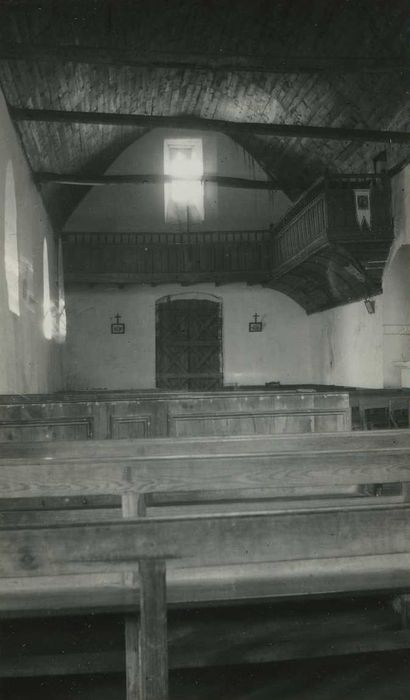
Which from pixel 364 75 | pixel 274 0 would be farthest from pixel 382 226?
pixel 274 0

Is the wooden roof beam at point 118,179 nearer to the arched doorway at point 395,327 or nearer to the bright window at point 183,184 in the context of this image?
the bright window at point 183,184

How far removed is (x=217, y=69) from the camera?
9.09m

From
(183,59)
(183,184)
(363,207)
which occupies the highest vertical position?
(183,184)

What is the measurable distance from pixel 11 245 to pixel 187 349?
8.42 m

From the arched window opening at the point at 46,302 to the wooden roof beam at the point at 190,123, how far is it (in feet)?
12.2

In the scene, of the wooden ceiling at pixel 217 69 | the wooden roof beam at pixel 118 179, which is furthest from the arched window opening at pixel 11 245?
the wooden roof beam at pixel 118 179

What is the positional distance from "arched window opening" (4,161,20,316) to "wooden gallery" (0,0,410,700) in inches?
2.4

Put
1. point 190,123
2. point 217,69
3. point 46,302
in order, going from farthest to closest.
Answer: point 46,302, point 190,123, point 217,69

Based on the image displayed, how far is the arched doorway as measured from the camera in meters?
12.5

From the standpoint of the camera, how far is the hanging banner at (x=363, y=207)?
38.3 ft

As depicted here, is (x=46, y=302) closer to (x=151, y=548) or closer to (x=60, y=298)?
(x=60, y=298)

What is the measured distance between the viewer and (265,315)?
17.2m

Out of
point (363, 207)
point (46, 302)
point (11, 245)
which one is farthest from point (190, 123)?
point (46, 302)

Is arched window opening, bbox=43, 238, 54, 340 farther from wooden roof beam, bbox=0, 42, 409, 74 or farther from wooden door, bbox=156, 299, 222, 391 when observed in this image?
wooden roof beam, bbox=0, 42, 409, 74
